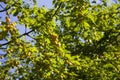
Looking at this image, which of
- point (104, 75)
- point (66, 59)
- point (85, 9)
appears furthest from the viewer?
point (104, 75)

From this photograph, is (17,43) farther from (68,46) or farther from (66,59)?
(68,46)

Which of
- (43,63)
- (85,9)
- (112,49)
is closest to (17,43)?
(43,63)

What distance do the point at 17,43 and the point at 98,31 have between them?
23.4 ft

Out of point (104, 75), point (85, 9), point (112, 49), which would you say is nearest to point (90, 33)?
point (112, 49)

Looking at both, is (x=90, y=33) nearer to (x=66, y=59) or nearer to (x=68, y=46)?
(x=68, y=46)

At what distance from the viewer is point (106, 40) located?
51.1 feet

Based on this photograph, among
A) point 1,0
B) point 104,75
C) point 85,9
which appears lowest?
point 104,75

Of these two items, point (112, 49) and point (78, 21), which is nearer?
point (78, 21)

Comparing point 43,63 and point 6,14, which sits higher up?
point 6,14

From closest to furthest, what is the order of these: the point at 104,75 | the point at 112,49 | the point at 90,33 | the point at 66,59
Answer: the point at 66,59 → the point at 104,75 → the point at 112,49 → the point at 90,33

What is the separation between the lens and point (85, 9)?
29.4 ft

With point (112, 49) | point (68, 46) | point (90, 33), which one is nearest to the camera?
point (112, 49)

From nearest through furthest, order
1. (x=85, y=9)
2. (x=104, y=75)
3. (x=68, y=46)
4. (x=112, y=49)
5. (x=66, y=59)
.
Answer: (x=66, y=59) < (x=85, y=9) < (x=104, y=75) < (x=112, y=49) < (x=68, y=46)

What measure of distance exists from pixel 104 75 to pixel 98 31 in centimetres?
352
